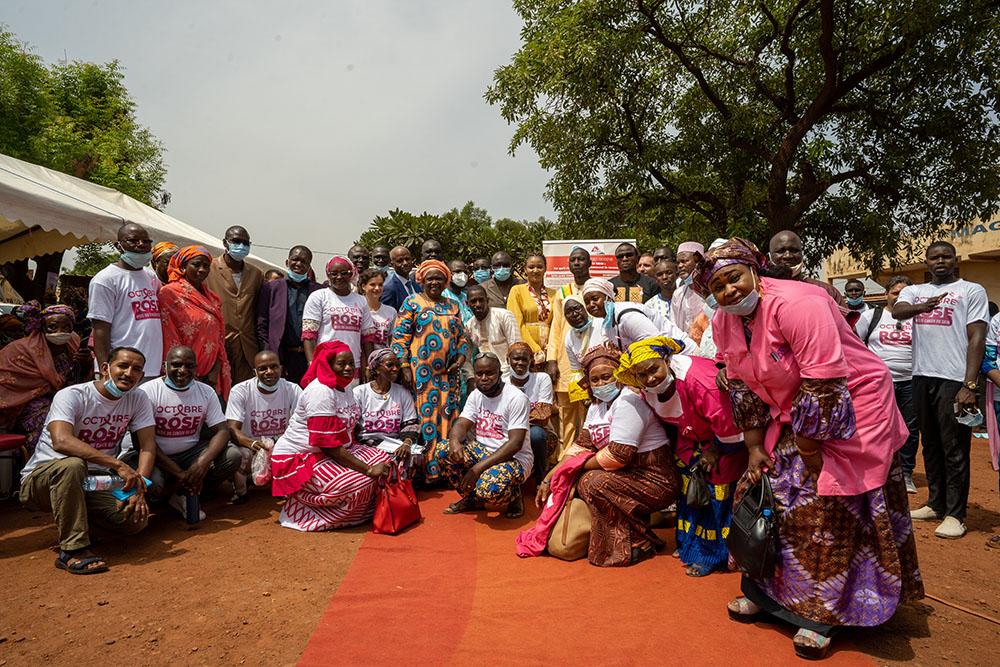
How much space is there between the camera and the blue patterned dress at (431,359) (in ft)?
18.7

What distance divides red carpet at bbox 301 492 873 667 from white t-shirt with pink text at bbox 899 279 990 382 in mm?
2565

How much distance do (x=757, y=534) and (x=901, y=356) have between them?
4.29 metres

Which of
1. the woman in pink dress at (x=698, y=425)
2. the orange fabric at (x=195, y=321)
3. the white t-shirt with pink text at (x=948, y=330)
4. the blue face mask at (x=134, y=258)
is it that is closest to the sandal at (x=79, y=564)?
the orange fabric at (x=195, y=321)

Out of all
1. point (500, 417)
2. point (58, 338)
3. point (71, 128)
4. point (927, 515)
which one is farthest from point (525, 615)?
point (71, 128)

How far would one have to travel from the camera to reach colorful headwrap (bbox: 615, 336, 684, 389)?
3.75m

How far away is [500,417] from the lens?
5164 millimetres

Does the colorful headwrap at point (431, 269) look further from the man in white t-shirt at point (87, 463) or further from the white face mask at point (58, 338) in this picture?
the white face mask at point (58, 338)

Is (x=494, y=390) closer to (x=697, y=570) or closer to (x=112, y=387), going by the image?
(x=697, y=570)

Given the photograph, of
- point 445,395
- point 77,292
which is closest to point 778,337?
point 445,395

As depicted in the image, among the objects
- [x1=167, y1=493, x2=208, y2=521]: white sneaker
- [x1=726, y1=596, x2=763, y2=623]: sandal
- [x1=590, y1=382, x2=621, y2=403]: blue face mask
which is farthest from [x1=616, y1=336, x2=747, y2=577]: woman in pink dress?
[x1=167, y1=493, x2=208, y2=521]: white sneaker

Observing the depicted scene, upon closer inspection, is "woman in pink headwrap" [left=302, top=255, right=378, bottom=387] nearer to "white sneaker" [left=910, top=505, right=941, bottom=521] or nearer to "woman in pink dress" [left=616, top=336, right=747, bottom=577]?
"woman in pink dress" [left=616, top=336, right=747, bottom=577]

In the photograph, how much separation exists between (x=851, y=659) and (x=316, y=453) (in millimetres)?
3748

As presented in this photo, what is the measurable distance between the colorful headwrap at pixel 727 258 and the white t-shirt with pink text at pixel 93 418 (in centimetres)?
399

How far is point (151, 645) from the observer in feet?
10.00
